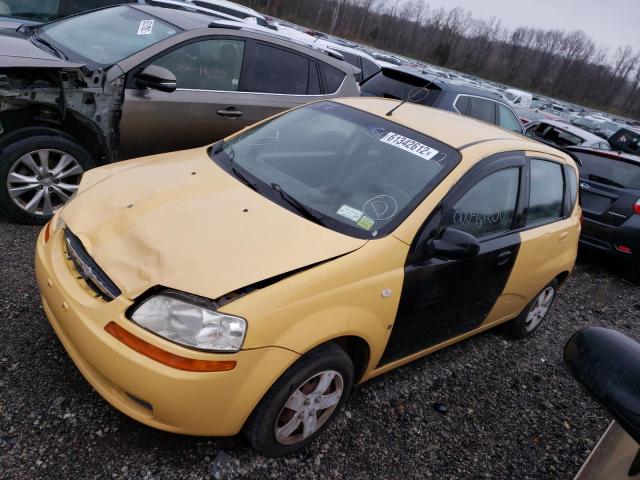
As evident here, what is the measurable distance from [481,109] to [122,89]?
523cm

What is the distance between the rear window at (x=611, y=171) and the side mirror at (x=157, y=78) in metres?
5.14

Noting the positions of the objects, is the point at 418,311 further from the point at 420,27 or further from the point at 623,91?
the point at 623,91

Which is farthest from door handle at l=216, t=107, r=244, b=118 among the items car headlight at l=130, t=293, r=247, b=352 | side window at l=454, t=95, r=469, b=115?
side window at l=454, t=95, r=469, b=115

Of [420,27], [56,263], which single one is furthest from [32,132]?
[420,27]

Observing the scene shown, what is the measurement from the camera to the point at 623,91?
82.0 metres

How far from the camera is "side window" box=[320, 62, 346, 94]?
5383 millimetres

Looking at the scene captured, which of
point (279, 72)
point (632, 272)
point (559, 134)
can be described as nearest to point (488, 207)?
point (279, 72)

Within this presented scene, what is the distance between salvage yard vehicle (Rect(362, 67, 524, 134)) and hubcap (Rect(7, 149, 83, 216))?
14.1 feet

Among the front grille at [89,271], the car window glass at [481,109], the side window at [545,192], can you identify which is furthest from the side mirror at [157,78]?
the car window glass at [481,109]

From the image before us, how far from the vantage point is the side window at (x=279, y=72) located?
4836mm

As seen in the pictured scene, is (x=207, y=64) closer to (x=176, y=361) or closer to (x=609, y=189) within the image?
(x=176, y=361)

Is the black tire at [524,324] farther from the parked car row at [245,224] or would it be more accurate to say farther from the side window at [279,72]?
the side window at [279,72]

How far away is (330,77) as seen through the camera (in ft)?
17.9

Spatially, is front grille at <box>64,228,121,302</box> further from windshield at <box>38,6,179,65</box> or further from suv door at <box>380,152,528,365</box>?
windshield at <box>38,6,179,65</box>
